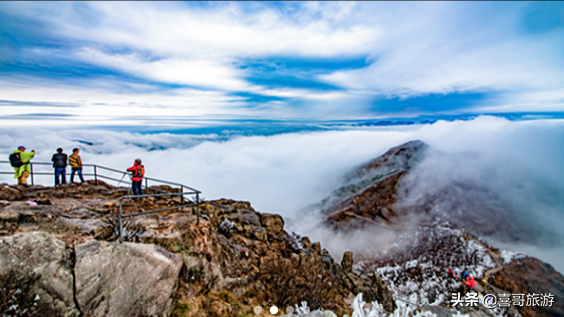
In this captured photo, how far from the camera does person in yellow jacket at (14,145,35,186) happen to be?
46.4 feet

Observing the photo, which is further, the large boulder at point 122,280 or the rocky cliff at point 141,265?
the large boulder at point 122,280

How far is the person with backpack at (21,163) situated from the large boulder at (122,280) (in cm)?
1237

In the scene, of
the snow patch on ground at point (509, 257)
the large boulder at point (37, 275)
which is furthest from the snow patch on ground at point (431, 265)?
the large boulder at point (37, 275)

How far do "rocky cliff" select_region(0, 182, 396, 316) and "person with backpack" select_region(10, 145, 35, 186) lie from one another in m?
1.41

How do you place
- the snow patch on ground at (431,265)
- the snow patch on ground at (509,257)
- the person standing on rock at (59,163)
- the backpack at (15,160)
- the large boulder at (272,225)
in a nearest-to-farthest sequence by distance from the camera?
1. the backpack at (15,160)
2. the person standing on rock at (59,163)
3. the large boulder at (272,225)
4. the snow patch on ground at (431,265)
5. the snow patch on ground at (509,257)

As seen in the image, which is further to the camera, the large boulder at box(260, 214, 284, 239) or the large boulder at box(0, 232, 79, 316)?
the large boulder at box(260, 214, 284, 239)

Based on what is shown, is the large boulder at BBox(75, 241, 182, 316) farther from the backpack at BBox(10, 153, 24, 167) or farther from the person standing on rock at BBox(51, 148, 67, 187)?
the backpack at BBox(10, 153, 24, 167)

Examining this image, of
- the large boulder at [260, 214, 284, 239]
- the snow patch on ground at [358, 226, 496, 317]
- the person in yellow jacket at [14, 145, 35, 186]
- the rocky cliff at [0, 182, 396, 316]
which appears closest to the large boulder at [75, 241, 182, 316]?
the rocky cliff at [0, 182, 396, 316]

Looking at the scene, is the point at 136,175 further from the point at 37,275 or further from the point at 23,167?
the point at 37,275

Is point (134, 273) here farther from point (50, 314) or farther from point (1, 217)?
point (1, 217)

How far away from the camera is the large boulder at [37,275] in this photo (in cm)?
505

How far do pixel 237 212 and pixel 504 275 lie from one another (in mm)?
40559

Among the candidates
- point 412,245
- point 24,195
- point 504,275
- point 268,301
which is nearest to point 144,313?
point 268,301

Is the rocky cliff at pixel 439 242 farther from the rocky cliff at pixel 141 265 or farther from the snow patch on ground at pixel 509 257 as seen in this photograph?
the rocky cliff at pixel 141 265
